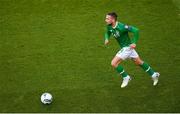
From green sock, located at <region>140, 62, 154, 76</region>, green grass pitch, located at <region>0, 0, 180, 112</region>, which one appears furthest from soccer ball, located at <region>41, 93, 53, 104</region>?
green sock, located at <region>140, 62, 154, 76</region>

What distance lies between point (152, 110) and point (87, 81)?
206 centimetres

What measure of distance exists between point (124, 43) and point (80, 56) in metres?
2.26

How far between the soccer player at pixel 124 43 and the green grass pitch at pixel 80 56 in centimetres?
37

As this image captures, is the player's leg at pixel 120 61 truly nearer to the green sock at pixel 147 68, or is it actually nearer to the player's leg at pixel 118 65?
the player's leg at pixel 118 65

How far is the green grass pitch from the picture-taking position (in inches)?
411

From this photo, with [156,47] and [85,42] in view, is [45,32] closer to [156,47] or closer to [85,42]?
[85,42]

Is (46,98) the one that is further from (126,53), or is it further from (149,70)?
(149,70)

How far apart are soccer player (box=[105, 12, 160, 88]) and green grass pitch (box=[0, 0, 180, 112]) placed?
1.22ft

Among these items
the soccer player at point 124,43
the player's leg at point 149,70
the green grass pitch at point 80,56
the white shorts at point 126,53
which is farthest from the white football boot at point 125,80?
the white shorts at point 126,53

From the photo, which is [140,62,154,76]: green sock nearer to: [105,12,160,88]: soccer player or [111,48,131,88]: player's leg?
[105,12,160,88]: soccer player

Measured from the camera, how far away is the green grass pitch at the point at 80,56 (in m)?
10.4

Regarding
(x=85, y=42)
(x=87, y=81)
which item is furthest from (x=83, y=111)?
(x=85, y=42)

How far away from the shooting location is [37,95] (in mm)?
10680

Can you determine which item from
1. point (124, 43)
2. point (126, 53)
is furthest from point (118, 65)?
point (124, 43)
